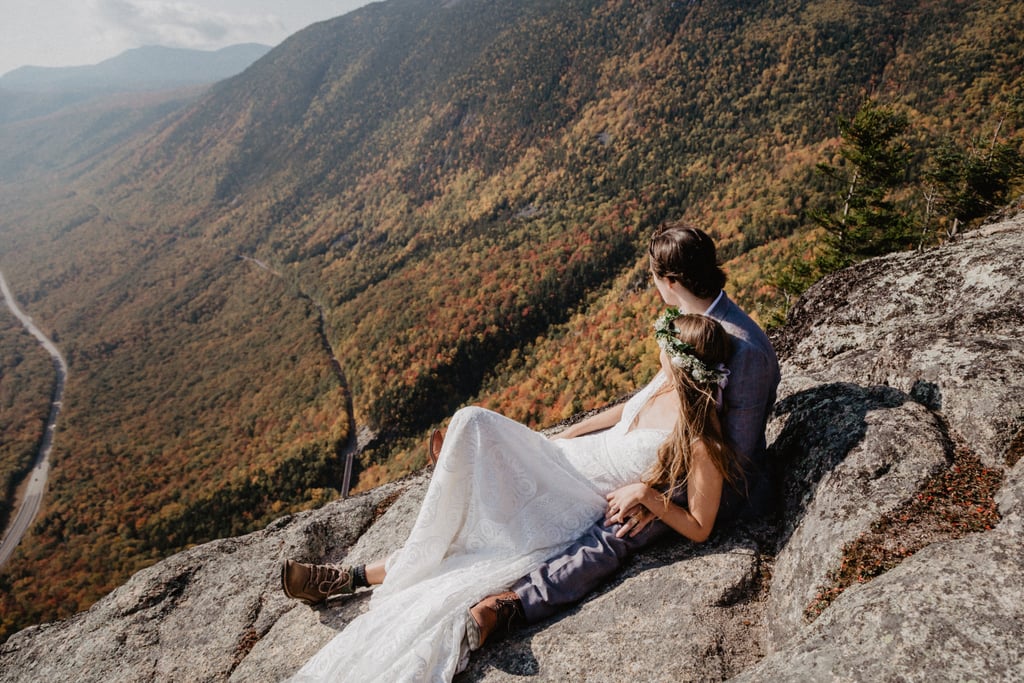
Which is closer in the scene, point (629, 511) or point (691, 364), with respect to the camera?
point (691, 364)

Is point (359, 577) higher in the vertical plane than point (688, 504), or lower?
lower

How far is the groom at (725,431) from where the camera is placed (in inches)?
121

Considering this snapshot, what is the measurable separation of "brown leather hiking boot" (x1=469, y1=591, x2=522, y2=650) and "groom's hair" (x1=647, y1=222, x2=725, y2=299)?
234cm

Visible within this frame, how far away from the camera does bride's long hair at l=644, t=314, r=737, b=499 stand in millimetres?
2902

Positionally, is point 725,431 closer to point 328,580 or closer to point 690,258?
point 690,258

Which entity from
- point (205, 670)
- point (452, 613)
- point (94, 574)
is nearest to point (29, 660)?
point (205, 670)

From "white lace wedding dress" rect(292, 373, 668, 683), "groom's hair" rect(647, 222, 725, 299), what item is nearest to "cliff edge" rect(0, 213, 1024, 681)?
"white lace wedding dress" rect(292, 373, 668, 683)

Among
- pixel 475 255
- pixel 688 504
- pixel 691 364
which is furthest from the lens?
pixel 475 255

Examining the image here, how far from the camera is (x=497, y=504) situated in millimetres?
3607

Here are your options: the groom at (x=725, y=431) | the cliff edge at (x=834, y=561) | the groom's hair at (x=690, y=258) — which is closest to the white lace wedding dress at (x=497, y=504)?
the groom at (x=725, y=431)

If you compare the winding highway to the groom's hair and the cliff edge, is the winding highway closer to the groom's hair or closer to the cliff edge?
the cliff edge

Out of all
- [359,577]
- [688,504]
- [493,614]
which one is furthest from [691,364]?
[359,577]

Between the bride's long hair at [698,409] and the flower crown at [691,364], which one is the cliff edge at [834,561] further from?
the flower crown at [691,364]

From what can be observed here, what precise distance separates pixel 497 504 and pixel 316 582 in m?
1.81
